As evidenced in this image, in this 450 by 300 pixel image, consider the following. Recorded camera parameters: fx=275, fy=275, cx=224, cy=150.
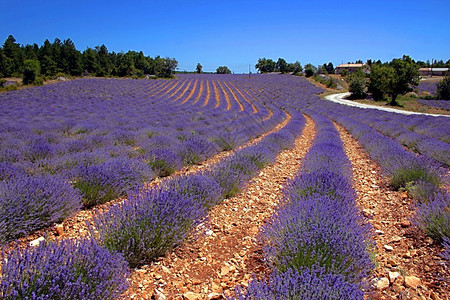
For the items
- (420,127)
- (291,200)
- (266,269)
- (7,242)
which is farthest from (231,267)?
(420,127)

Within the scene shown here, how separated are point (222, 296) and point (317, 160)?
3.45m

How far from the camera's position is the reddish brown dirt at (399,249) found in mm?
2289

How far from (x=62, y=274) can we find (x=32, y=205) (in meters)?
1.81

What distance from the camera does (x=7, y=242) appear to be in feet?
8.68

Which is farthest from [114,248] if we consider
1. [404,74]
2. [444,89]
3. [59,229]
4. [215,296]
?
[444,89]

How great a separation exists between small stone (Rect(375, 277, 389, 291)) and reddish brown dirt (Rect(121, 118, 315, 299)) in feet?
3.15

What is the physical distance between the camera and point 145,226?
2561 millimetres

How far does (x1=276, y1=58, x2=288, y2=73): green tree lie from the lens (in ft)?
277

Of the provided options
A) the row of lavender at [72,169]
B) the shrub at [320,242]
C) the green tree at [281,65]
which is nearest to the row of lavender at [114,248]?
the row of lavender at [72,169]

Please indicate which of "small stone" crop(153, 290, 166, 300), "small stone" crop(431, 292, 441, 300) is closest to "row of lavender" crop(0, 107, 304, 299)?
"small stone" crop(153, 290, 166, 300)

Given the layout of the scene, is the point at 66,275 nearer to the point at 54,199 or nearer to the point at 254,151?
the point at 54,199

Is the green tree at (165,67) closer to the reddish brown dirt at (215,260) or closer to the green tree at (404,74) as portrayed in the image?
the green tree at (404,74)

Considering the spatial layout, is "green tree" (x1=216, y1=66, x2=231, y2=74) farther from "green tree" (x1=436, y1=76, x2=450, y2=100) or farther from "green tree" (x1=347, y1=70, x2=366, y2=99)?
"green tree" (x1=436, y1=76, x2=450, y2=100)

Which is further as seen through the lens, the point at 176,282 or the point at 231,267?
the point at 231,267
